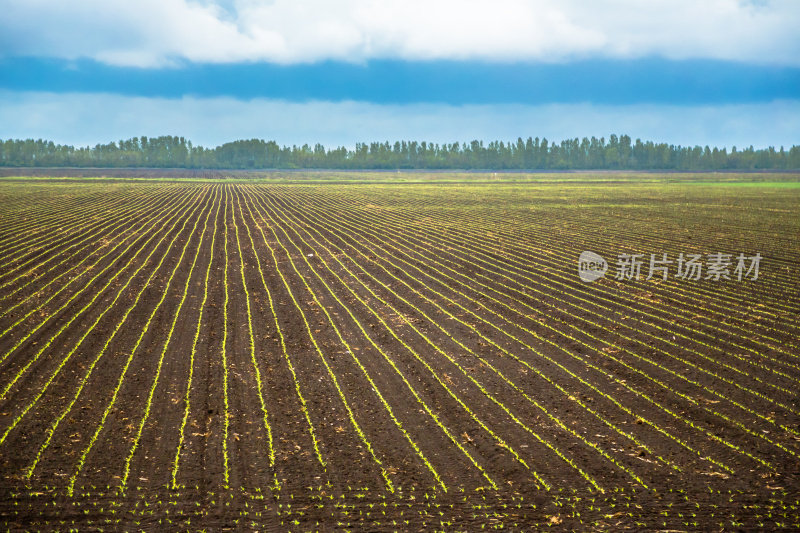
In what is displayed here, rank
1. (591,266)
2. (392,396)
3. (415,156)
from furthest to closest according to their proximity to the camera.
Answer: (415,156)
(591,266)
(392,396)

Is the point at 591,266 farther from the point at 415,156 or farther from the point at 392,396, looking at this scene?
the point at 415,156

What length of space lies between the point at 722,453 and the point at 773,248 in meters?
20.2

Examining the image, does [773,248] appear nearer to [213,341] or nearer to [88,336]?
[213,341]

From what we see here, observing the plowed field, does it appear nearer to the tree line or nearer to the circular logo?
the circular logo

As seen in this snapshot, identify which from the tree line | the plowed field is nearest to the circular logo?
the plowed field

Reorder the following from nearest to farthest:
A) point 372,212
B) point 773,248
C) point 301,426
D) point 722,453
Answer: point 722,453 < point 301,426 < point 773,248 < point 372,212

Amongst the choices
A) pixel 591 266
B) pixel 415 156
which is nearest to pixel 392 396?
pixel 591 266

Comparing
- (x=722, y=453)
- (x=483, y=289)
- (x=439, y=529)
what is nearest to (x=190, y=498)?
(x=439, y=529)

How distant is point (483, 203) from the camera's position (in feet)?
165

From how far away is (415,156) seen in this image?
623 feet

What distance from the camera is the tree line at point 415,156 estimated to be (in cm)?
17438

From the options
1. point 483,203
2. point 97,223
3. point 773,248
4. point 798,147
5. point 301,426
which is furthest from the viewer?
point 798,147

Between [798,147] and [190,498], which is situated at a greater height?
[798,147]

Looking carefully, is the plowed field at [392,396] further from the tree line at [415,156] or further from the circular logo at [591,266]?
the tree line at [415,156]
